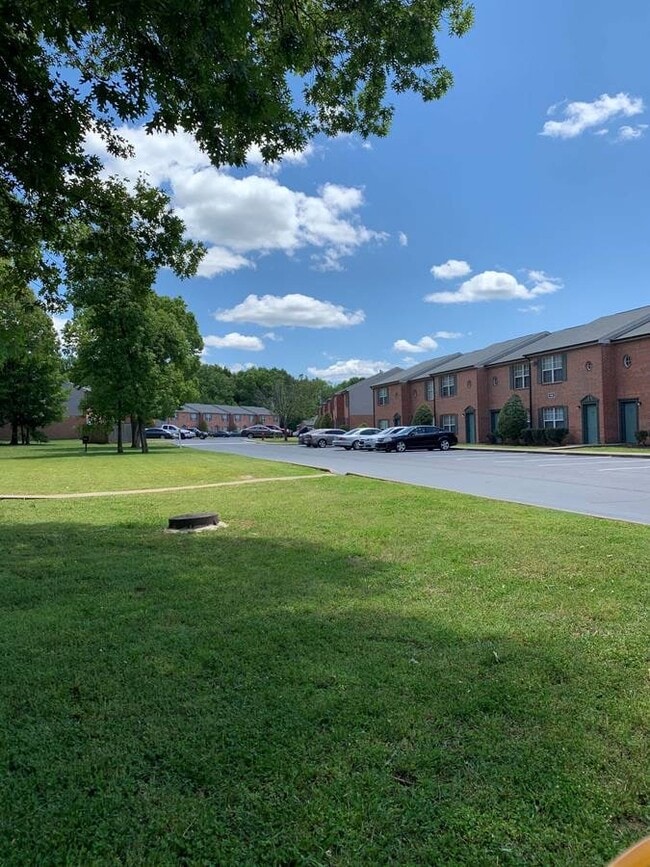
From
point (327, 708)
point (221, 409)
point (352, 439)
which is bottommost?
point (327, 708)

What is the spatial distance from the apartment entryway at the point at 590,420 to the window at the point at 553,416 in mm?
1452

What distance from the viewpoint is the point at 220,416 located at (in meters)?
106

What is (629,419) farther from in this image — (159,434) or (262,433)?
(159,434)

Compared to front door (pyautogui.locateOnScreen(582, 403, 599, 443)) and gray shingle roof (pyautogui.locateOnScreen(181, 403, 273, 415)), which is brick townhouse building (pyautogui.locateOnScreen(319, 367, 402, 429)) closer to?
front door (pyautogui.locateOnScreen(582, 403, 599, 443))

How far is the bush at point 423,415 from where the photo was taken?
157 ft

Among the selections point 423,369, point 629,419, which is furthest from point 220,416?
point 629,419

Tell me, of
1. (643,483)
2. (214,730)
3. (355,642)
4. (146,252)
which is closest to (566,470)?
(643,483)

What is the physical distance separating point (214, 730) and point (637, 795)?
6.22 feet

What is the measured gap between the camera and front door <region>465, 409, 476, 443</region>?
43.1 metres

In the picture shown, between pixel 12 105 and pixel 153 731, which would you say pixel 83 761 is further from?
pixel 12 105

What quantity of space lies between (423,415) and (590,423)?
54.0ft

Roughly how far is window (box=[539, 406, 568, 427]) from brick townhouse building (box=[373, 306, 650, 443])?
0.19 ft

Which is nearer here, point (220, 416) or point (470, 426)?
point (470, 426)

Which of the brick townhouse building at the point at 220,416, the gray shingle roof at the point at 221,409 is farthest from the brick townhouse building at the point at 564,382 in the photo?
the gray shingle roof at the point at 221,409
